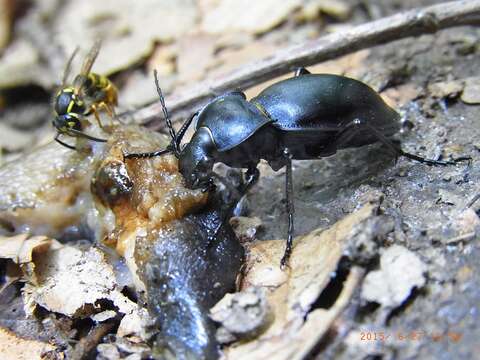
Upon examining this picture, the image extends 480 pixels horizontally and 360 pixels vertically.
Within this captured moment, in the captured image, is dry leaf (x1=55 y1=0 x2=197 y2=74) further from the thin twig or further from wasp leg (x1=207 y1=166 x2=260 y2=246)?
wasp leg (x1=207 y1=166 x2=260 y2=246)

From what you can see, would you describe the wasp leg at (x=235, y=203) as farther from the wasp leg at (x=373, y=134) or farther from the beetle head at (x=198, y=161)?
the wasp leg at (x=373, y=134)

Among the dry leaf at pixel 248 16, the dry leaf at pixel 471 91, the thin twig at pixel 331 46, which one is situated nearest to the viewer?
the dry leaf at pixel 471 91

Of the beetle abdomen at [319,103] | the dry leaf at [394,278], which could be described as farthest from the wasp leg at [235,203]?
the dry leaf at [394,278]

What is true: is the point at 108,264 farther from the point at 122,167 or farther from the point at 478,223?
the point at 478,223
